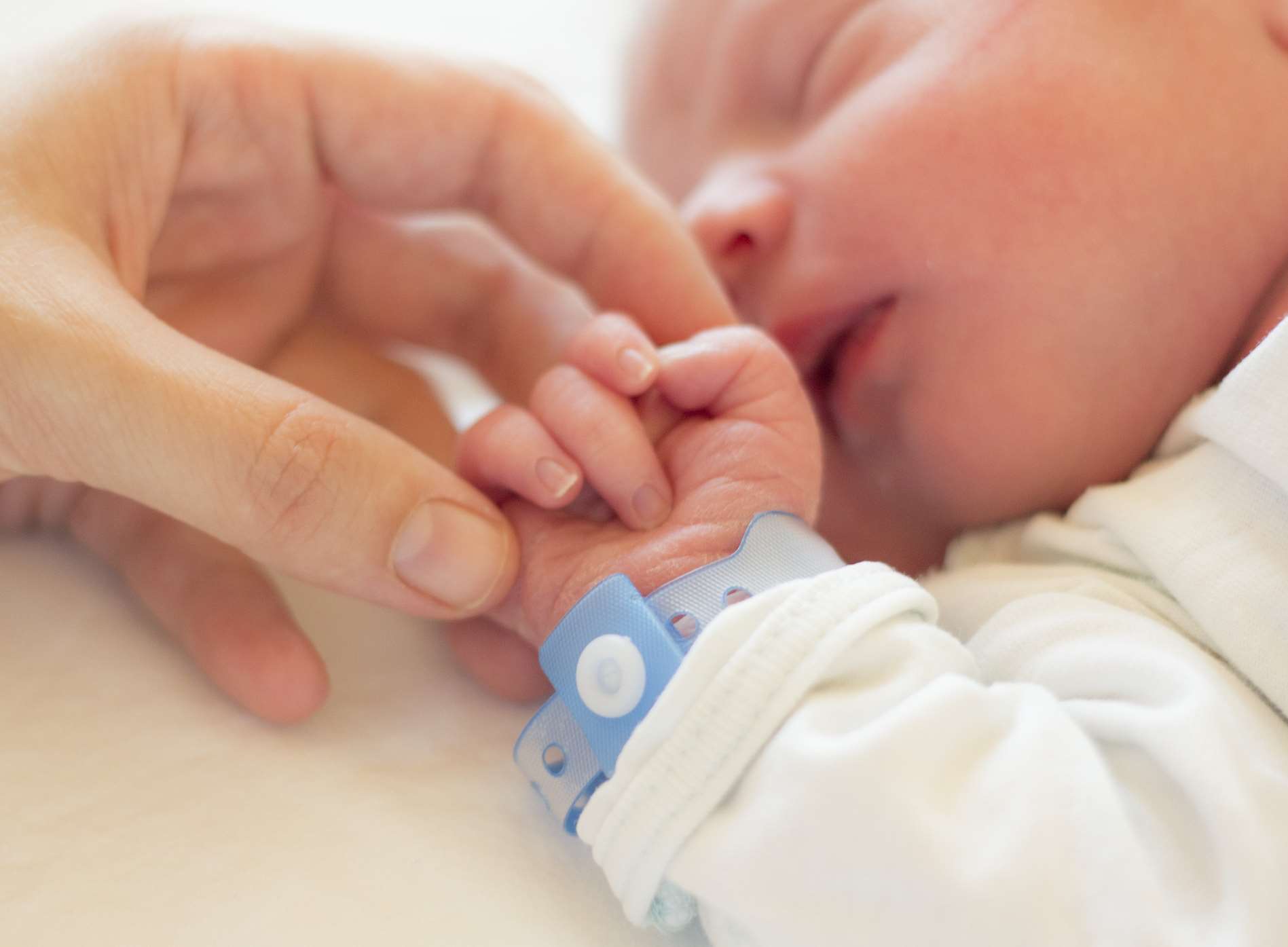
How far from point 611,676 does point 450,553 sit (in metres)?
0.12

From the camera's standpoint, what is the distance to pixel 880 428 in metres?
0.92

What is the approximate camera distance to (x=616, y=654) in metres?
0.59

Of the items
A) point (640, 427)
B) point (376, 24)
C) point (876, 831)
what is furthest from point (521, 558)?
point (376, 24)

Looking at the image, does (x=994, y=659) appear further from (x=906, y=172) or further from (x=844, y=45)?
(x=844, y=45)

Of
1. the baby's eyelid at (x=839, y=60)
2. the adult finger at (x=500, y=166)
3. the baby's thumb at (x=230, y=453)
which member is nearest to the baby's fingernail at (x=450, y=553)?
the baby's thumb at (x=230, y=453)

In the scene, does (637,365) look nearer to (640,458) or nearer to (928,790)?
(640,458)

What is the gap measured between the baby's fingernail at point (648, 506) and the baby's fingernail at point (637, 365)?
0.27 feet

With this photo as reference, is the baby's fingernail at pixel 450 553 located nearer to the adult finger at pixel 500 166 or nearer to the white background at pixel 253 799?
the white background at pixel 253 799

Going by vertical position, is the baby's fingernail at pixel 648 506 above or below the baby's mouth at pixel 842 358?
below

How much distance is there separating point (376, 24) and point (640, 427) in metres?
1.03

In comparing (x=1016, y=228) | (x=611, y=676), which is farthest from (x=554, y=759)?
(x=1016, y=228)

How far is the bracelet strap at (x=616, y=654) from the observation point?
1.94ft

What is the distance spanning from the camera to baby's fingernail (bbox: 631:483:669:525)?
2.26 feet

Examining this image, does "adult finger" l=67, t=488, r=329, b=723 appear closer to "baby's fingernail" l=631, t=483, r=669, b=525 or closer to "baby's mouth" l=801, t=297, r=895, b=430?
"baby's fingernail" l=631, t=483, r=669, b=525
